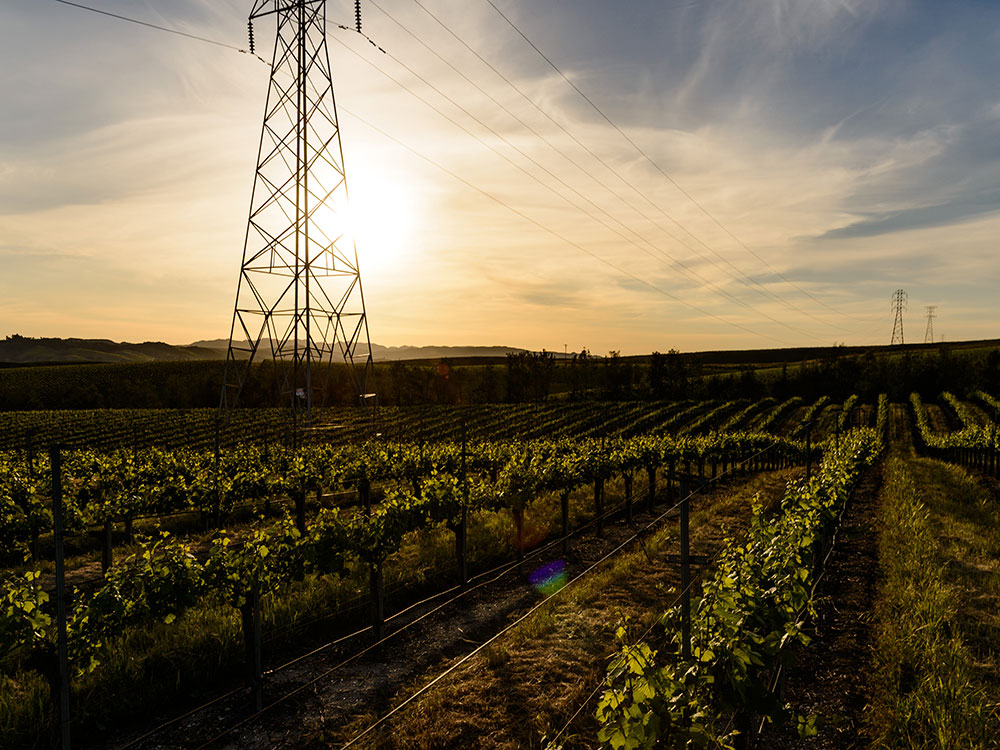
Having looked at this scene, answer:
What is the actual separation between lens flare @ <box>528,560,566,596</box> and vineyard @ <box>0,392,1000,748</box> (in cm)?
10

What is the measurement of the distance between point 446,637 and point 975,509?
17.4 m

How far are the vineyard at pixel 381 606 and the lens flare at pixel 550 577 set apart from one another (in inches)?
3.8

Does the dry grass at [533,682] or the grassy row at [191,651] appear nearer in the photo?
the dry grass at [533,682]

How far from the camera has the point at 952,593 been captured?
904cm

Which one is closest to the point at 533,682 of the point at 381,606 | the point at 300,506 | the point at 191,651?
the point at 381,606

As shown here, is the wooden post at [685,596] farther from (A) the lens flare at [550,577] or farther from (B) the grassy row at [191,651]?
(A) the lens flare at [550,577]

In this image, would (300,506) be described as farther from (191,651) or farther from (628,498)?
(628,498)

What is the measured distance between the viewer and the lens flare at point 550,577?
39.3 ft

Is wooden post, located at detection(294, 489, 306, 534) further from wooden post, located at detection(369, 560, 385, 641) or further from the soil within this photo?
the soil

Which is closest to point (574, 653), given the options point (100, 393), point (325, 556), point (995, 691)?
point (325, 556)

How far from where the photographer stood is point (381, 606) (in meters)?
9.59

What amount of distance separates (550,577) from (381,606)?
4541 millimetres

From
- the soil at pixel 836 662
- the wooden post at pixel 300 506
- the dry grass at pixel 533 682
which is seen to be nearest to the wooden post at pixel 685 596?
the dry grass at pixel 533 682

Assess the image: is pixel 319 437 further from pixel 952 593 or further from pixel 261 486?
pixel 952 593
